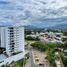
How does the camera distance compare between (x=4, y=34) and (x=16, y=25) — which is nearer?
(x=4, y=34)

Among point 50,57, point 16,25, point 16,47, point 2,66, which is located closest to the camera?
point 2,66

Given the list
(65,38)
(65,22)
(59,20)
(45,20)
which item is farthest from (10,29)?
(65,38)

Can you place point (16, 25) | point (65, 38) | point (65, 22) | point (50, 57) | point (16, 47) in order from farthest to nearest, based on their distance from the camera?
1. point (65, 38)
2. point (65, 22)
3. point (16, 25)
4. point (16, 47)
5. point (50, 57)

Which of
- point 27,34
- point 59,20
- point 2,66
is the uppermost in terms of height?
point 59,20

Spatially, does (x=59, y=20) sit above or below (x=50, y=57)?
above

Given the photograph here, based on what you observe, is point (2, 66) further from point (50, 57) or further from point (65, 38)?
point (65, 38)

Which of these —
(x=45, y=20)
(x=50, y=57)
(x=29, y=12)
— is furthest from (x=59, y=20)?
(x=50, y=57)
